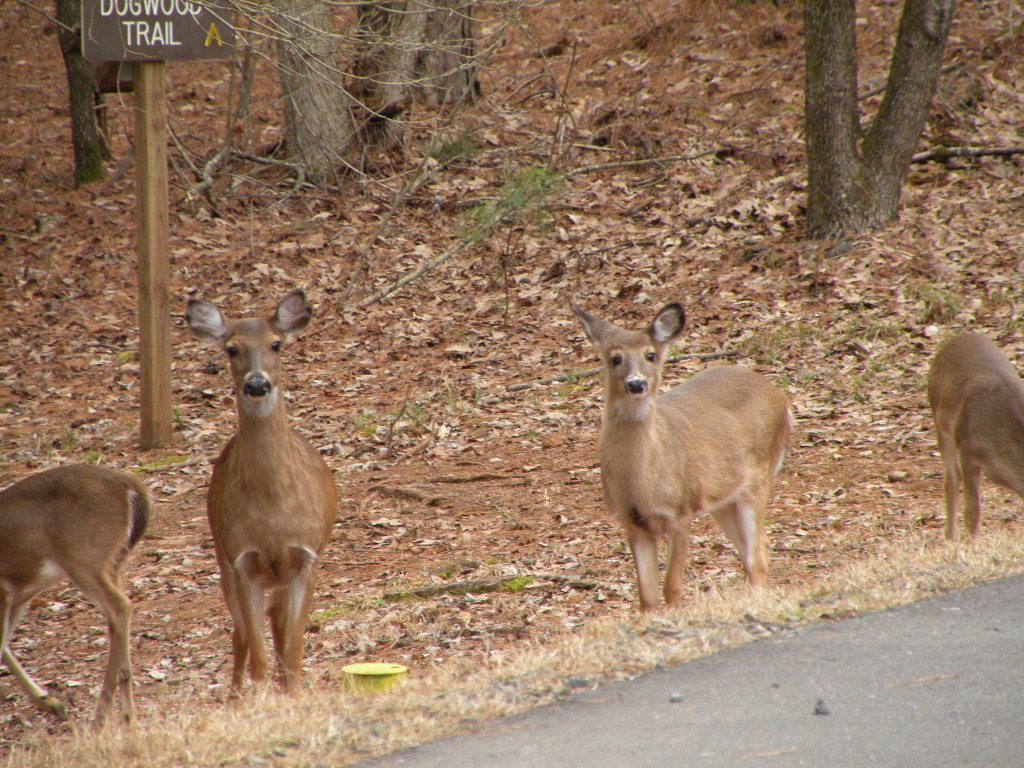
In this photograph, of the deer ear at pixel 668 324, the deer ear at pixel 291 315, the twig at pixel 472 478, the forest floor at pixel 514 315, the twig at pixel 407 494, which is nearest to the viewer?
the deer ear at pixel 291 315

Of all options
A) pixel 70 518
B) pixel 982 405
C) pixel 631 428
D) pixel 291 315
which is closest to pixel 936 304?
pixel 982 405

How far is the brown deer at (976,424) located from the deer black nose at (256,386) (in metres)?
4.09

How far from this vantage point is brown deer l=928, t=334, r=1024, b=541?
6.99 m

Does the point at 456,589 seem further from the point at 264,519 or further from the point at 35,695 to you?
the point at 35,695

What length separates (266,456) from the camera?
5539mm

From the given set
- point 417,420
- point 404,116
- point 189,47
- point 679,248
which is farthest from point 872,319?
point 404,116

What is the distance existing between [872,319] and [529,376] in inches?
124

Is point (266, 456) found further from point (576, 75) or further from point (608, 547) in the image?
point (576, 75)

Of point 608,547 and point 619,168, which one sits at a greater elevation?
point 619,168

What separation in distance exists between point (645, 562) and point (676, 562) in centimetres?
16

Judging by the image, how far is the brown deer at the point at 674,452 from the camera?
6086 millimetres

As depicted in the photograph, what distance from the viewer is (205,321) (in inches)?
232

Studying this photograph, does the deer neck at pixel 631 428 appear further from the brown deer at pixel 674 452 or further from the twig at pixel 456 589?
the twig at pixel 456 589

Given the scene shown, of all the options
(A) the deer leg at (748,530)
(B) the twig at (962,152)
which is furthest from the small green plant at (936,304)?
→ (A) the deer leg at (748,530)
